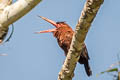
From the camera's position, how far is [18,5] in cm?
371

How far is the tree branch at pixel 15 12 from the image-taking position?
12.0 feet

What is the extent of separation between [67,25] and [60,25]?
45cm

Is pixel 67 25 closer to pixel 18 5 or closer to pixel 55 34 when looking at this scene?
pixel 55 34

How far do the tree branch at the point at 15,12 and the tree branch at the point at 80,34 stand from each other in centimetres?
63

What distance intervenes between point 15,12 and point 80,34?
37.8 inches

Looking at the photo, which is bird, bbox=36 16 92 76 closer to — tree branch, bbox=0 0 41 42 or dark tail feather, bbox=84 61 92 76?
dark tail feather, bbox=84 61 92 76

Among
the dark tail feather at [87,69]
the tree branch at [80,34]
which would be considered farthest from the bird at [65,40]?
the tree branch at [80,34]

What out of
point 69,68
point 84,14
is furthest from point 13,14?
point 69,68

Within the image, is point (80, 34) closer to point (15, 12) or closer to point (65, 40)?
point (15, 12)

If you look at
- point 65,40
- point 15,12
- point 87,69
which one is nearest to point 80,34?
point 15,12

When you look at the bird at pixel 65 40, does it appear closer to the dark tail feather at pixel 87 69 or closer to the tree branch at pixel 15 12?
the dark tail feather at pixel 87 69

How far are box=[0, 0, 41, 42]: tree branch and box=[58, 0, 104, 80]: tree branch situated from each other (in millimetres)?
629

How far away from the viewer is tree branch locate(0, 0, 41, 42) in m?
3.67

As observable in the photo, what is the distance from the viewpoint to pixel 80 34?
421cm
